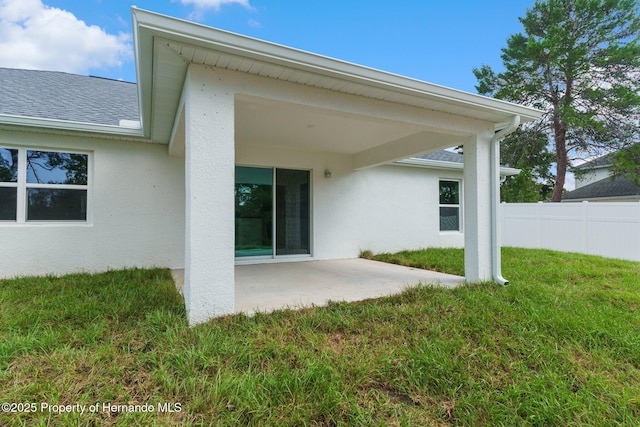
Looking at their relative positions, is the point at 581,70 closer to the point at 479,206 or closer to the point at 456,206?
the point at 456,206

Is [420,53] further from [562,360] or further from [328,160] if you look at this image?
[562,360]

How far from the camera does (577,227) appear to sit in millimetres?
9352

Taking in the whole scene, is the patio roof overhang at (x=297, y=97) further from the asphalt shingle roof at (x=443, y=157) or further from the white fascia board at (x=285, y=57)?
the asphalt shingle roof at (x=443, y=157)

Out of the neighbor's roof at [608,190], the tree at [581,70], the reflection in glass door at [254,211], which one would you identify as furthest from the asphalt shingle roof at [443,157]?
the neighbor's roof at [608,190]

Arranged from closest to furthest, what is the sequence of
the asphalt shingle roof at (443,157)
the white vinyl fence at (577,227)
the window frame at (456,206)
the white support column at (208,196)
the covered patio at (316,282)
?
1. the white support column at (208,196)
2. the covered patio at (316,282)
3. the white vinyl fence at (577,227)
4. the window frame at (456,206)
5. the asphalt shingle roof at (443,157)

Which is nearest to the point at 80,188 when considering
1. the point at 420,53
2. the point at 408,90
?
the point at 408,90

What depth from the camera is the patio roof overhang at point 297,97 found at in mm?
2982

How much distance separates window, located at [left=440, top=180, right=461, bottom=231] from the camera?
1029 cm

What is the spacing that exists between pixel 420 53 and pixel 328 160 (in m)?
7.08

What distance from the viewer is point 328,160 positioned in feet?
27.0

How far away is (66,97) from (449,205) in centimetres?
1074

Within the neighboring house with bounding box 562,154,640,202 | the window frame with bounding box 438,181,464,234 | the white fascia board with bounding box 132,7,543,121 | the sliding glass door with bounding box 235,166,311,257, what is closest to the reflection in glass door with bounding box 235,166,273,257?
the sliding glass door with bounding box 235,166,311,257

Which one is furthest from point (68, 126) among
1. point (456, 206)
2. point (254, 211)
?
point (456, 206)

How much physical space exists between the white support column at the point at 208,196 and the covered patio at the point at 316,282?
52 centimetres
